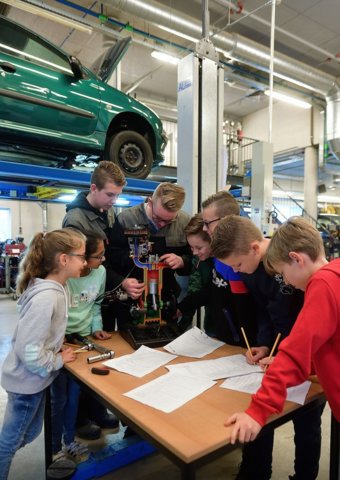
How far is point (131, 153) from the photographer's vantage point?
2996 mm

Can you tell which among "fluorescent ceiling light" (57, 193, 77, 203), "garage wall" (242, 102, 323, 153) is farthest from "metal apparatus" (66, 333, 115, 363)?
"garage wall" (242, 102, 323, 153)

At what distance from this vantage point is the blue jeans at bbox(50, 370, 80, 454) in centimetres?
162

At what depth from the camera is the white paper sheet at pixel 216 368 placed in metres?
1.16

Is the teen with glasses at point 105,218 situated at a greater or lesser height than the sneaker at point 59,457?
greater

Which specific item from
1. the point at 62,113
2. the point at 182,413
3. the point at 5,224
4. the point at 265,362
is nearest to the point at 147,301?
the point at 265,362

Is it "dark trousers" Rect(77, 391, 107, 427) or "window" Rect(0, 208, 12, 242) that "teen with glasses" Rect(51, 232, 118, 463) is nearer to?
"dark trousers" Rect(77, 391, 107, 427)

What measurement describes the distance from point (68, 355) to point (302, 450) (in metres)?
1.08

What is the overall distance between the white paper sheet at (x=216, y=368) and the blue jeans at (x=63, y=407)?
0.66 meters

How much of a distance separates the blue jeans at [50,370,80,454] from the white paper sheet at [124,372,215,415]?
26.7 inches

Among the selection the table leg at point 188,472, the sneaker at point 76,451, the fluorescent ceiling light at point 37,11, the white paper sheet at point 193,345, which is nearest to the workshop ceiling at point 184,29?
the fluorescent ceiling light at point 37,11

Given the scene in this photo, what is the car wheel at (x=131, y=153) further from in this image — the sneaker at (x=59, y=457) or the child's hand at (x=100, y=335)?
the sneaker at (x=59, y=457)

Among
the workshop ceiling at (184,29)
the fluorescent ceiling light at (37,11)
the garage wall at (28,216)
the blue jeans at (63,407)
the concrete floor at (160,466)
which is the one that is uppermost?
the workshop ceiling at (184,29)

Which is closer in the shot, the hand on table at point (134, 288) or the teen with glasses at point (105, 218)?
the hand on table at point (134, 288)

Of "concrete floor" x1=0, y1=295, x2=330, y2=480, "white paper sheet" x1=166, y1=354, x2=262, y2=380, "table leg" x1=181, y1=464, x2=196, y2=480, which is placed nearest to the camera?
"table leg" x1=181, y1=464, x2=196, y2=480
